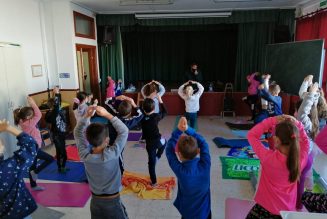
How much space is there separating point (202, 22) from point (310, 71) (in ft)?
12.2

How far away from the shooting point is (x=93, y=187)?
2.09 meters

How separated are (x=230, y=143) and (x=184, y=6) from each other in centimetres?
406

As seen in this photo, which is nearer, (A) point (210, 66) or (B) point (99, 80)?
(B) point (99, 80)

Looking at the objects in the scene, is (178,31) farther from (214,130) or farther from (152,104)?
(152,104)

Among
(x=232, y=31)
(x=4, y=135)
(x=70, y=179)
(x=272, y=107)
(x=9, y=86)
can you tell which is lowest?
(x=70, y=179)

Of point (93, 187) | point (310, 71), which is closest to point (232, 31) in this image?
point (310, 71)

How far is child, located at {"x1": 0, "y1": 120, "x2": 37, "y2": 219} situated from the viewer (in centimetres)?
195

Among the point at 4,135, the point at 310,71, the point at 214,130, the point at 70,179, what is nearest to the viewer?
the point at 70,179

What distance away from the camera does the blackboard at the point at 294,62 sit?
5.31m

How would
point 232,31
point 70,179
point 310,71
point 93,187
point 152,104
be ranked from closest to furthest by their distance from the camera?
1. point 93,187
2. point 152,104
3. point 70,179
4. point 310,71
5. point 232,31

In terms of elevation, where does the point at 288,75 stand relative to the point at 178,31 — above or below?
below

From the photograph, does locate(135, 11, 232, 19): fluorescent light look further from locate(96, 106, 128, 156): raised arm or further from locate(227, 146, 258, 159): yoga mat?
locate(96, 106, 128, 156): raised arm

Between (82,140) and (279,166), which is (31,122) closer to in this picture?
(82,140)

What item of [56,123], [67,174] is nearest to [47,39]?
[56,123]
